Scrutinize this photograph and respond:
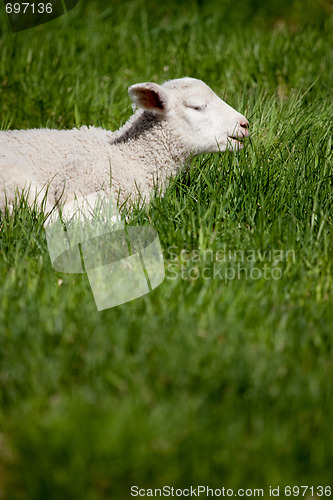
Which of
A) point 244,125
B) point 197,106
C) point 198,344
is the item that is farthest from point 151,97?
point 198,344

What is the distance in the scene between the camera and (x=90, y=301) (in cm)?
245

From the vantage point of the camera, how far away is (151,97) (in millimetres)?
3398

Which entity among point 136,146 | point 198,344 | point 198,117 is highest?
point 198,117

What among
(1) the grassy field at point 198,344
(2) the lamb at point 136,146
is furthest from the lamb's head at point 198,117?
(1) the grassy field at point 198,344

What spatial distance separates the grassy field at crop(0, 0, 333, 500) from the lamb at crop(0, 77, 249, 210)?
0.17m

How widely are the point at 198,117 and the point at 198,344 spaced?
5.53 feet

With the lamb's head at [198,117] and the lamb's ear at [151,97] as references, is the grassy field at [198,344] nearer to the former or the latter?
the lamb's head at [198,117]

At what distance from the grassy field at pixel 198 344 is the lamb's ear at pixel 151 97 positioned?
1.37 ft

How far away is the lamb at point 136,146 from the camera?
3398 mm

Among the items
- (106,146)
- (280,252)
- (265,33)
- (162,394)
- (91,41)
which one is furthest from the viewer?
(265,33)

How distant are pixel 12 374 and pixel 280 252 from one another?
1339mm

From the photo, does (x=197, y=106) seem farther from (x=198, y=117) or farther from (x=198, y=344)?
(x=198, y=344)

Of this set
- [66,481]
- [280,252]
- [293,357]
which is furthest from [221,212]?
[66,481]

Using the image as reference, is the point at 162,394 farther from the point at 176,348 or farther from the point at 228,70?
the point at 228,70
